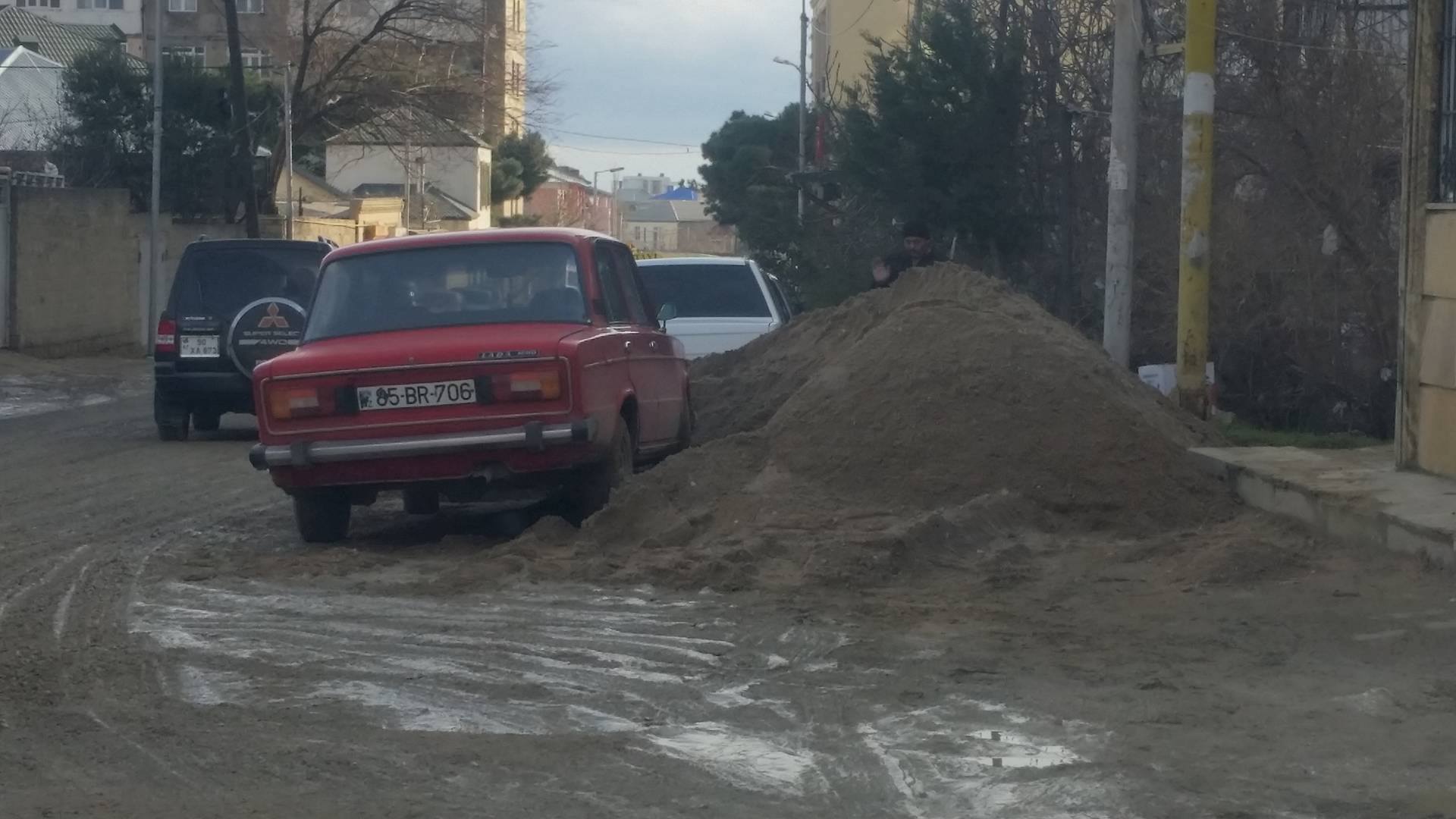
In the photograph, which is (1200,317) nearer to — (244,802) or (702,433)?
(702,433)

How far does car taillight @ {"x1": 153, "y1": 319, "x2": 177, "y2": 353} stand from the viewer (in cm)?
1488

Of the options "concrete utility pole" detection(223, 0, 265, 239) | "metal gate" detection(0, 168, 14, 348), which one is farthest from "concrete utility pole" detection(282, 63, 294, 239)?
"metal gate" detection(0, 168, 14, 348)

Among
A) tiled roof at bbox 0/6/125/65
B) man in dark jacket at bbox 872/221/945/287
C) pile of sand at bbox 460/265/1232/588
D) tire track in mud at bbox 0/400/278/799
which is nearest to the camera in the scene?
tire track in mud at bbox 0/400/278/799

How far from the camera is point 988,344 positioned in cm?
966

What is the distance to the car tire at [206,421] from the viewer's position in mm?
15383

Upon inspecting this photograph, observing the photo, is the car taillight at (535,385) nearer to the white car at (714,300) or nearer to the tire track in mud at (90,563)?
the tire track in mud at (90,563)

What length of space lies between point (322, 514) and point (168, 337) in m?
6.81

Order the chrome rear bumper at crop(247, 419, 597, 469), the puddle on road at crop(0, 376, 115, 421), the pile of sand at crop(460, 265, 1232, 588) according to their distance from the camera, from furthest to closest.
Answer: the puddle on road at crop(0, 376, 115, 421) → the chrome rear bumper at crop(247, 419, 597, 469) → the pile of sand at crop(460, 265, 1232, 588)

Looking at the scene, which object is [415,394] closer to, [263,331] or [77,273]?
[263,331]

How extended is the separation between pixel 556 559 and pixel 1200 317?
6.33 meters

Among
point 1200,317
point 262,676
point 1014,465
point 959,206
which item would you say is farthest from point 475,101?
point 262,676

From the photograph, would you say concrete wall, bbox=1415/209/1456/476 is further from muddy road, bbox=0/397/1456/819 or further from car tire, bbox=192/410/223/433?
car tire, bbox=192/410/223/433

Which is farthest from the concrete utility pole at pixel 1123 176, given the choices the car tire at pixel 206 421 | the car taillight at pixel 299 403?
the car tire at pixel 206 421

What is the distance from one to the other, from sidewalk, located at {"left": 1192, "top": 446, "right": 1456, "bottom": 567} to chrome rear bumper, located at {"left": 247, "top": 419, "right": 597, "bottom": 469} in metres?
3.42
